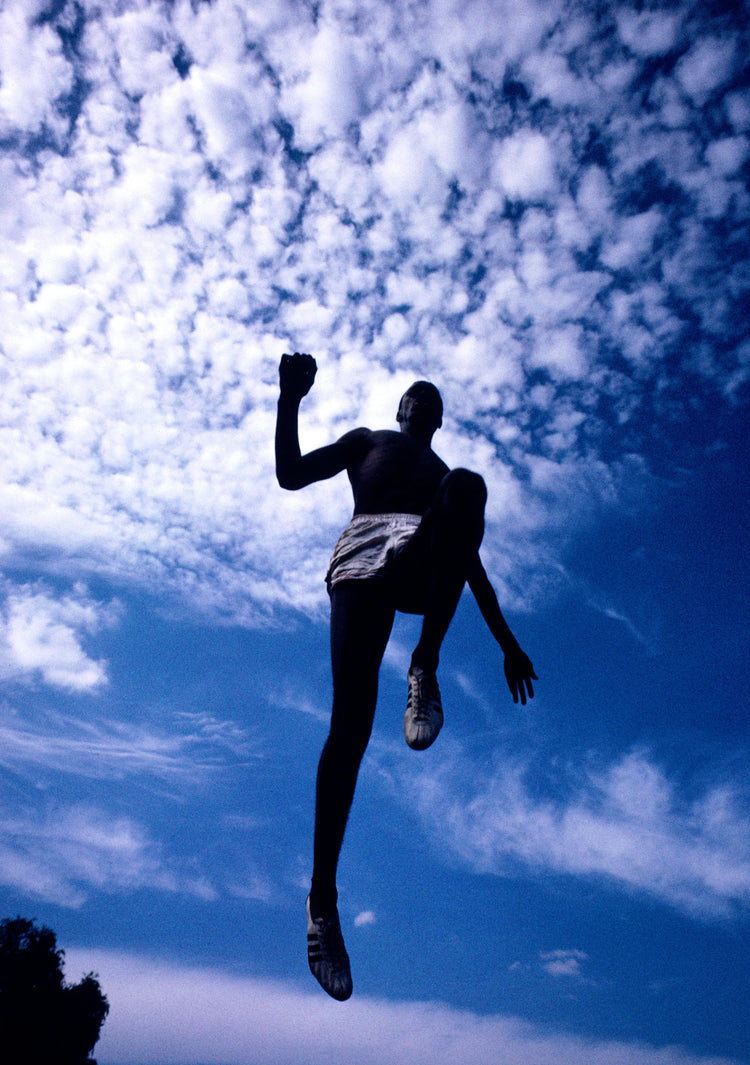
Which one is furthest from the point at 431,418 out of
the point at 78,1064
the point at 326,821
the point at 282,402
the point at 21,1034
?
the point at 78,1064

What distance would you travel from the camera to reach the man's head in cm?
439

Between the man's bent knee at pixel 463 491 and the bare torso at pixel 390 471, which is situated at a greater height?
the bare torso at pixel 390 471

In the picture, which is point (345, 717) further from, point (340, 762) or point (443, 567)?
point (443, 567)

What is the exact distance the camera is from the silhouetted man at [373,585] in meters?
3.15

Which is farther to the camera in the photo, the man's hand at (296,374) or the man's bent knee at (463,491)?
the man's hand at (296,374)

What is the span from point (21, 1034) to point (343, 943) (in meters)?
31.4

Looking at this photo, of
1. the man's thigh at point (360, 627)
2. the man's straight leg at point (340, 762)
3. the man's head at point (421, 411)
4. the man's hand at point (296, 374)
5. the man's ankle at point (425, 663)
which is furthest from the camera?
the man's head at point (421, 411)

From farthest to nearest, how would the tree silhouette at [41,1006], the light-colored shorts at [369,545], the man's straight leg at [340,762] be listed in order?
1. the tree silhouette at [41,1006]
2. the light-colored shorts at [369,545]
3. the man's straight leg at [340,762]

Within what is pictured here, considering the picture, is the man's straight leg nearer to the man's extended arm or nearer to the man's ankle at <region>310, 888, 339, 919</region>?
the man's ankle at <region>310, 888, 339, 919</region>

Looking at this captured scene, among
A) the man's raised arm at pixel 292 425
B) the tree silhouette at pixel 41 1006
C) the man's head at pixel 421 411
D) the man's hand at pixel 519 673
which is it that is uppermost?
the man's head at pixel 421 411

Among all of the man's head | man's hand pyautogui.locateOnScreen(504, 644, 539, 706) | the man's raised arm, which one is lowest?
man's hand pyautogui.locateOnScreen(504, 644, 539, 706)

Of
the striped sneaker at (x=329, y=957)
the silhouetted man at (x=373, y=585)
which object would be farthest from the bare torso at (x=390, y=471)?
the striped sneaker at (x=329, y=957)

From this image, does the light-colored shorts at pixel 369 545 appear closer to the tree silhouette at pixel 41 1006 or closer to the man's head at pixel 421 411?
the man's head at pixel 421 411

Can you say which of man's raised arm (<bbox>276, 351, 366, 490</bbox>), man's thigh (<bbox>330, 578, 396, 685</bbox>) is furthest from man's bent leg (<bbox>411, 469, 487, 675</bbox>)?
man's raised arm (<bbox>276, 351, 366, 490</bbox>)
